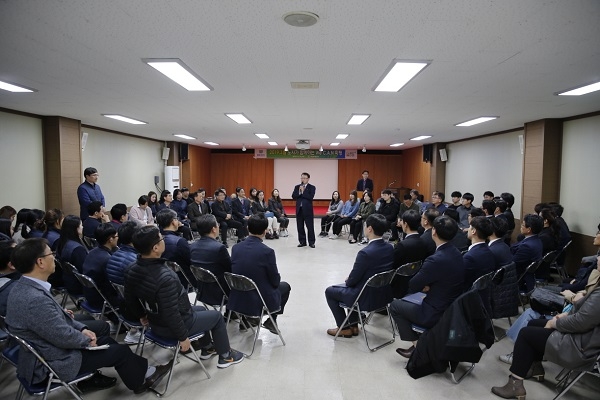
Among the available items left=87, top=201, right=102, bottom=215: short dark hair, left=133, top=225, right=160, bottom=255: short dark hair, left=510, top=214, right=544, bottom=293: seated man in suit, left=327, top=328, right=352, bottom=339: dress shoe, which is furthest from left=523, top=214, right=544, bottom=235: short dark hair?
left=87, top=201, right=102, bottom=215: short dark hair

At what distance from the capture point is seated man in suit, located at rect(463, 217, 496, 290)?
10.5 ft

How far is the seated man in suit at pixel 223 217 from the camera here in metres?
8.40

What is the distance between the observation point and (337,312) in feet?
11.9

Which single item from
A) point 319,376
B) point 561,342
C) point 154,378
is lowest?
point 319,376

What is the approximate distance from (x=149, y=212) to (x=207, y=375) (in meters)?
5.41

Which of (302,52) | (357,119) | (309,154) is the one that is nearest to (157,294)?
(302,52)

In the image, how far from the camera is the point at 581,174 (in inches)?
239

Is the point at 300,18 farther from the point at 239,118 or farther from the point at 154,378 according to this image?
the point at 239,118

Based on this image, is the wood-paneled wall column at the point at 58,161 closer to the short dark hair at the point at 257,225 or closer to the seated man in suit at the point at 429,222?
the short dark hair at the point at 257,225

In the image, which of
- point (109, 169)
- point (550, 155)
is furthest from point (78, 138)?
point (550, 155)

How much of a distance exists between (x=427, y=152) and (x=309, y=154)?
538 centimetres

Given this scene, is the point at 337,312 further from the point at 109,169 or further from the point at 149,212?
the point at 109,169

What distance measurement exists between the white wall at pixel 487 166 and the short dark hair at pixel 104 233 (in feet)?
26.3

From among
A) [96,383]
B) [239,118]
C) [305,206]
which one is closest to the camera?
[96,383]
